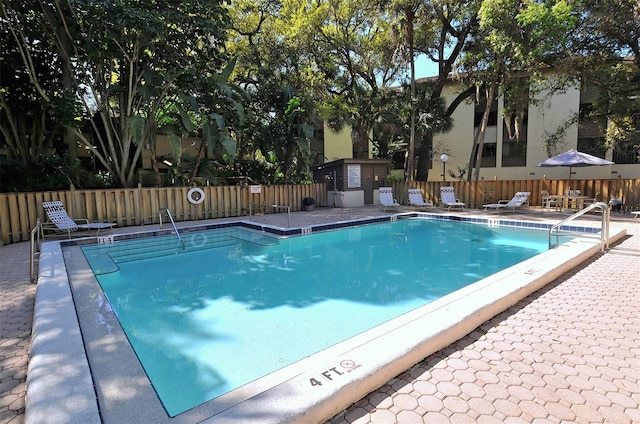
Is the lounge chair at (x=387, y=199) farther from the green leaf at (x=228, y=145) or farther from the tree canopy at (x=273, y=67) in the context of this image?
the green leaf at (x=228, y=145)

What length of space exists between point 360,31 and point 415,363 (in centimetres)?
1733

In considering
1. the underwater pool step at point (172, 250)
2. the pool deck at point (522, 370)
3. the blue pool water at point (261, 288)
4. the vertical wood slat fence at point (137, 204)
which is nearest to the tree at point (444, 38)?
the vertical wood slat fence at point (137, 204)

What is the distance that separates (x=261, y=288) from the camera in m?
5.40

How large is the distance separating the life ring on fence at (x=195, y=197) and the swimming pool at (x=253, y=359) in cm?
714

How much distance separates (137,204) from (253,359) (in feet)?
28.1

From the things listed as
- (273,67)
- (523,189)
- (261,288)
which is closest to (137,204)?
(261,288)

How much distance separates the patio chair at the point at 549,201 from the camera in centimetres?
1245

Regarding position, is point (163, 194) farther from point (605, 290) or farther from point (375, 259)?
point (605, 290)

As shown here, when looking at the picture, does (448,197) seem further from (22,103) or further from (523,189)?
(22,103)

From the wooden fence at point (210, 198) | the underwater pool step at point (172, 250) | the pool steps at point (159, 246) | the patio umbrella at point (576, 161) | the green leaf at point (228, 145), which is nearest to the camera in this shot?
the pool steps at point (159, 246)

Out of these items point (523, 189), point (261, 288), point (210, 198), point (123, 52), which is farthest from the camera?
point (523, 189)

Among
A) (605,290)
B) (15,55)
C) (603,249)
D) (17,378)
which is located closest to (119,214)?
(15,55)

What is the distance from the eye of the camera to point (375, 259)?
23.4ft

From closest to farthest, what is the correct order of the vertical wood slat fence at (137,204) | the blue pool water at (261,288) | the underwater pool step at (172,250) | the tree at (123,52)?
1. the blue pool water at (261,288)
2. the underwater pool step at (172,250)
3. the vertical wood slat fence at (137,204)
4. the tree at (123,52)
